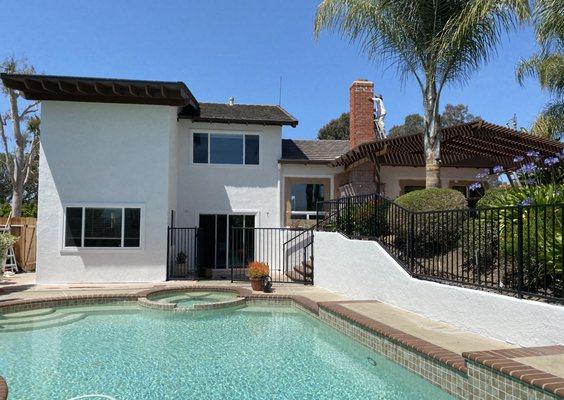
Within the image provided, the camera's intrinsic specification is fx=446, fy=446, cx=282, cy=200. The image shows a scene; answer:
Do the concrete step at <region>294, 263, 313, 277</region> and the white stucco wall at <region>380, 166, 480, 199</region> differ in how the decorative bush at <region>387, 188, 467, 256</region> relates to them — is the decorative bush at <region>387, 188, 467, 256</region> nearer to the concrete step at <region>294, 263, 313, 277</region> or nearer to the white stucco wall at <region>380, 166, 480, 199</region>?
the concrete step at <region>294, 263, 313, 277</region>

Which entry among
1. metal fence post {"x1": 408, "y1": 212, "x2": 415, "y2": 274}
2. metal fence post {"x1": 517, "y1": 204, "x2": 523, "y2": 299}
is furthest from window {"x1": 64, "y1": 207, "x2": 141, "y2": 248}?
metal fence post {"x1": 517, "y1": 204, "x2": 523, "y2": 299}

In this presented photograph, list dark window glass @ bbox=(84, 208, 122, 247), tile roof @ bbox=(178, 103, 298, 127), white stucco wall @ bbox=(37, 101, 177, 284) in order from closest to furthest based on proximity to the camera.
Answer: white stucco wall @ bbox=(37, 101, 177, 284)
dark window glass @ bbox=(84, 208, 122, 247)
tile roof @ bbox=(178, 103, 298, 127)

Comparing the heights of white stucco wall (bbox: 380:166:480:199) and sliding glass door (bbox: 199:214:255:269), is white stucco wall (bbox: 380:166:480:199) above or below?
above

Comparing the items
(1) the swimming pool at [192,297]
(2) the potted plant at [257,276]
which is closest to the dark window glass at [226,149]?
(2) the potted plant at [257,276]

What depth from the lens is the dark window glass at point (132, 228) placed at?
591 inches

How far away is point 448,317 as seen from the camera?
765 centimetres

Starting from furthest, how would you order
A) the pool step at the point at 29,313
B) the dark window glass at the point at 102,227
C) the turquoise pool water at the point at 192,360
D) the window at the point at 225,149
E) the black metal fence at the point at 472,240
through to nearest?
1. the window at the point at 225,149
2. the dark window glass at the point at 102,227
3. the pool step at the point at 29,313
4. the black metal fence at the point at 472,240
5. the turquoise pool water at the point at 192,360

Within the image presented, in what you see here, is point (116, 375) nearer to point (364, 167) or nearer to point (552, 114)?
point (364, 167)

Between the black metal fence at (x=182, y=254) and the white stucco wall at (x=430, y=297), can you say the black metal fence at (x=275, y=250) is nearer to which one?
the black metal fence at (x=182, y=254)

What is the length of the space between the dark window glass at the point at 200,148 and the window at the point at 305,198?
12.8ft

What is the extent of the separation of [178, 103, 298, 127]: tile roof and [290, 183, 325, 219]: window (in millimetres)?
2713

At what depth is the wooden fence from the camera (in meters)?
18.4

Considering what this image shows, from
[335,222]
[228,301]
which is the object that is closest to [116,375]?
[228,301]

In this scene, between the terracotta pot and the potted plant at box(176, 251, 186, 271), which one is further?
the potted plant at box(176, 251, 186, 271)
